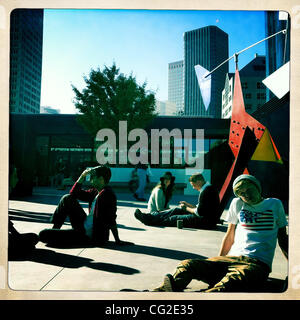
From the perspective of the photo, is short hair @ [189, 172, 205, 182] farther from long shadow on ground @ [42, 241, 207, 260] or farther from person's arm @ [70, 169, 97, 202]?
person's arm @ [70, 169, 97, 202]

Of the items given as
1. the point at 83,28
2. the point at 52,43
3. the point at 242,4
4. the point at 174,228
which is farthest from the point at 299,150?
the point at 174,228

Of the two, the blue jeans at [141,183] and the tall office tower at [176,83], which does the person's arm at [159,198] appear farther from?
the tall office tower at [176,83]

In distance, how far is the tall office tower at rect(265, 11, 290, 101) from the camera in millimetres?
2072

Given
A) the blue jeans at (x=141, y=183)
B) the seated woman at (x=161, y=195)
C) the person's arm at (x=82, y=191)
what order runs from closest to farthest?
the person's arm at (x=82, y=191) < the seated woman at (x=161, y=195) < the blue jeans at (x=141, y=183)

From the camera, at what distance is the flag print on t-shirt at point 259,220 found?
1993mm

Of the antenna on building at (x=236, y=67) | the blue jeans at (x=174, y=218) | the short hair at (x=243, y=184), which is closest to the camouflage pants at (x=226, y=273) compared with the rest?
the short hair at (x=243, y=184)

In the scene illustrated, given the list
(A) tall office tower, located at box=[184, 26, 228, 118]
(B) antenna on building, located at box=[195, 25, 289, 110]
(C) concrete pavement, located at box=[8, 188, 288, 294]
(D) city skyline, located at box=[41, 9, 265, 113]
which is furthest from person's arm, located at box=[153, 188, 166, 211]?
(D) city skyline, located at box=[41, 9, 265, 113]

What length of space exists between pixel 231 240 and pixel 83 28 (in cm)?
212

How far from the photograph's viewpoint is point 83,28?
2.28 meters

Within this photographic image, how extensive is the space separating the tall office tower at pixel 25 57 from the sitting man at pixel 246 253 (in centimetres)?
178

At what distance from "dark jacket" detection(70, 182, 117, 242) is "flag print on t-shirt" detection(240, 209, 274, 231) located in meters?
1.52

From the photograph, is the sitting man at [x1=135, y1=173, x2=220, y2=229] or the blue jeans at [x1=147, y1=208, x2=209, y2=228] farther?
the blue jeans at [x1=147, y1=208, x2=209, y2=228]

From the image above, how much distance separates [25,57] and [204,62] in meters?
1.72
